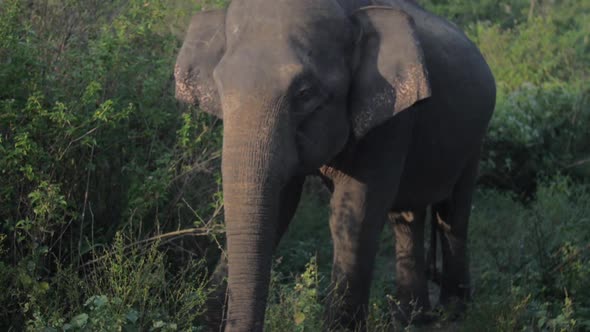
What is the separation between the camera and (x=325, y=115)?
5.15 meters

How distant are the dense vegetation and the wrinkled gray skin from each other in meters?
0.37

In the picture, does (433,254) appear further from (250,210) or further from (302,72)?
(250,210)

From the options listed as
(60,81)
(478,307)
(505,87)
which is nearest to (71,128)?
(60,81)

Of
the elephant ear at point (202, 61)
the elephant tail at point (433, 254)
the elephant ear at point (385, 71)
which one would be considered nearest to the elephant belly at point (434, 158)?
the elephant tail at point (433, 254)

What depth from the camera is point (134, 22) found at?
6.69 m

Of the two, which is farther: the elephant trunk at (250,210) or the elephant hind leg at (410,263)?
the elephant hind leg at (410,263)

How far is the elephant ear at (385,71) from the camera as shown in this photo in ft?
17.5

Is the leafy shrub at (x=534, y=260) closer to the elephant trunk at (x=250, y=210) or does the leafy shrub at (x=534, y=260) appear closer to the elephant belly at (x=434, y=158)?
the elephant belly at (x=434, y=158)

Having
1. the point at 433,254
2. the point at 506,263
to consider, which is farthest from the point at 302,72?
the point at 433,254

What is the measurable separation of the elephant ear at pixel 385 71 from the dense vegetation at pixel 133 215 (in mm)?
748

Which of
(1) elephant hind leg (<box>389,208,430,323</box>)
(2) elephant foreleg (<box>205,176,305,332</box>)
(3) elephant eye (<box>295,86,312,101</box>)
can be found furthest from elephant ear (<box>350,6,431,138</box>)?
(1) elephant hind leg (<box>389,208,430,323</box>)

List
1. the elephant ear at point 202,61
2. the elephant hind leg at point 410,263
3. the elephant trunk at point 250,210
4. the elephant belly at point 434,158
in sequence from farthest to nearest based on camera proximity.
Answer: the elephant hind leg at point 410,263, the elephant belly at point 434,158, the elephant ear at point 202,61, the elephant trunk at point 250,210

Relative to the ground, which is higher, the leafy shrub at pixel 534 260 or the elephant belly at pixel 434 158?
the elephant belly at pixel 434 158

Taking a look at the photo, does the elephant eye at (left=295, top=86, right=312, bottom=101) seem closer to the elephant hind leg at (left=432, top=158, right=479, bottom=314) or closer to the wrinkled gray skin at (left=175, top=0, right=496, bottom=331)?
the wrinkled gray skin at (left=175, top=0, right=496, bottom=331)
